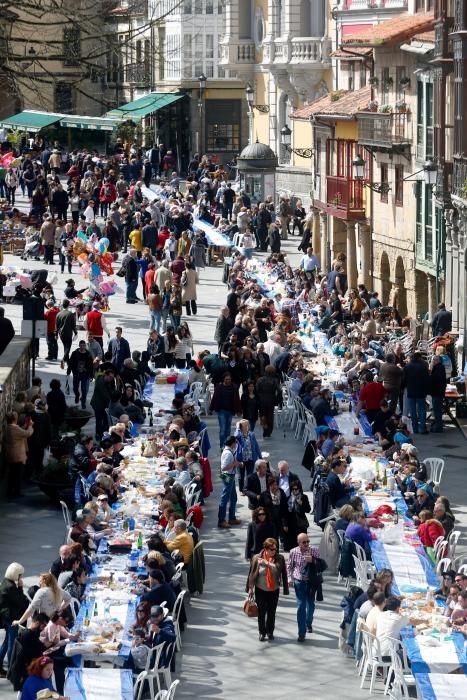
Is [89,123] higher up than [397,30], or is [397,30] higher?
[397,30]

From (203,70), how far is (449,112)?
43872mm

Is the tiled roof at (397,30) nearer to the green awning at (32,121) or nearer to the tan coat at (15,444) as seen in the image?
the tan coat at (15,444)

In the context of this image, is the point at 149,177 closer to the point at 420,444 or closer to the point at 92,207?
the point at 92,207

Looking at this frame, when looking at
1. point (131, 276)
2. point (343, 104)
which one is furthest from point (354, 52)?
point (131, 276)

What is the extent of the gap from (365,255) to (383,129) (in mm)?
3933

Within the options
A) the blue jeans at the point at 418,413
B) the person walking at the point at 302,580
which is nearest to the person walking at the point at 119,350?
the blue jeans at the point at 418,413

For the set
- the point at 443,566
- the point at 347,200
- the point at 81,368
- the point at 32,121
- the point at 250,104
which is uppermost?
the point at 250,104

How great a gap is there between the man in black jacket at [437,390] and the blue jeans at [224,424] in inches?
145

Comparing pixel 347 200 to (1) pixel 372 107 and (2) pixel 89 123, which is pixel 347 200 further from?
(2) pixel 89 123

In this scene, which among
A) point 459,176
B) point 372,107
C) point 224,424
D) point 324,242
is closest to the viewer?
point 224,424

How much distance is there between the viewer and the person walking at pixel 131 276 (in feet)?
137

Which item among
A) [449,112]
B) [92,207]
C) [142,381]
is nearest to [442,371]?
[142,381]

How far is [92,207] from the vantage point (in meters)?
54.1

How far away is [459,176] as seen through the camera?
120 ft
